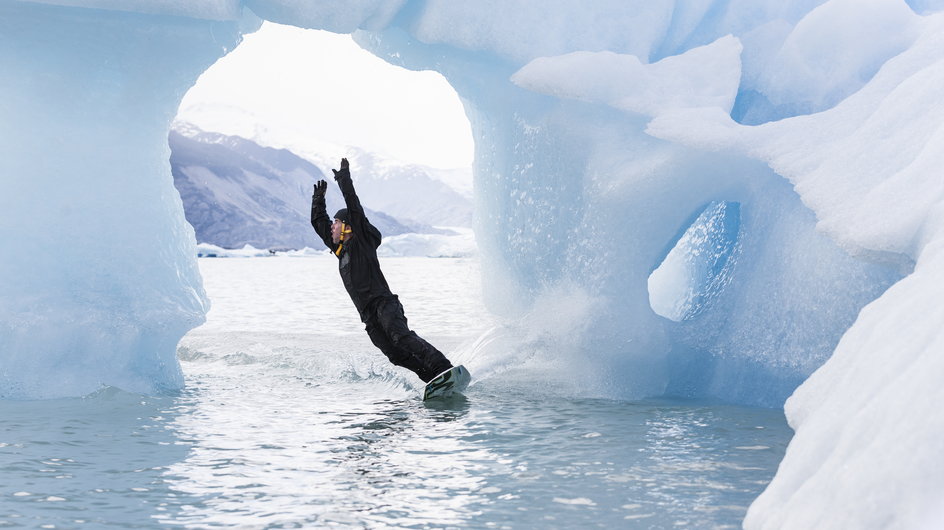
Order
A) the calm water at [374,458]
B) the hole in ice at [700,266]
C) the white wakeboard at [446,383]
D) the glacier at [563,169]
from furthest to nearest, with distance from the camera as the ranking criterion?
the hole in ice at [700,266], the white wakeboard at [446,383], the glacier at [563,169], the calm water at [374,458]

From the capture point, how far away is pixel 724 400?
7387mm

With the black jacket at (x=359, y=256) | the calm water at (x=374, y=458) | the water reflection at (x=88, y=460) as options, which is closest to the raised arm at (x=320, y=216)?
the black jacket at (x=359, y=256)

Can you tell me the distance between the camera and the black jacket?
288 inches

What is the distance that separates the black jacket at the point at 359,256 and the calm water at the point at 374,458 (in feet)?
2.69

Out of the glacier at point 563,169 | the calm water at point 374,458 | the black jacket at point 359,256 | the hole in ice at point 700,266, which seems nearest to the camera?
the calm water at point 374,458

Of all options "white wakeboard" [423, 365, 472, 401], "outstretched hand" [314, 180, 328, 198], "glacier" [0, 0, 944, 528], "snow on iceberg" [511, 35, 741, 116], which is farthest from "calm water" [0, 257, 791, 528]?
"snow on iceberg" [511, 35, 741, 116]

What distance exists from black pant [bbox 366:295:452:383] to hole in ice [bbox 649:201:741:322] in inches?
83.7

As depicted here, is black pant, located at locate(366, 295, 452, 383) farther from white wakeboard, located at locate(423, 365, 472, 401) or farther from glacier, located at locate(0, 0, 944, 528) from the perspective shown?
glacier, located at locate(0, 0, 944, 528)

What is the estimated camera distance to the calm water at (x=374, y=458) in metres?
4.06

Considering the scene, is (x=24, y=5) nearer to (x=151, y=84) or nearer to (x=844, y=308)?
(x=151, y=84)

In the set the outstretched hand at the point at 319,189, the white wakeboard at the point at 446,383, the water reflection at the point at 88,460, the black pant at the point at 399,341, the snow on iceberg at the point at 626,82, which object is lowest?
the water reflection at the point at 88,460

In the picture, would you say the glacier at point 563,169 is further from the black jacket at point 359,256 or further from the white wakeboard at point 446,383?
the black jacket at point 359,256

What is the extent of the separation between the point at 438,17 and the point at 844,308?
3.73 metres

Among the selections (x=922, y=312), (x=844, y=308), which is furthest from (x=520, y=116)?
(x=922, y=312)
